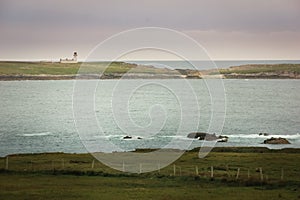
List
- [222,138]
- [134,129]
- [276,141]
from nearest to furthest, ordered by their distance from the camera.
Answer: [276,141] → [222,138] → [134,129]

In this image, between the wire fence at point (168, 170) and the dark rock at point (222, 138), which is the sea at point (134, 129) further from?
the wire fence at point (168, 170)

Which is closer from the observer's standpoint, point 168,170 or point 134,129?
point 168,170

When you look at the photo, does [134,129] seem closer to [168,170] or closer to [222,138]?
[222,138]

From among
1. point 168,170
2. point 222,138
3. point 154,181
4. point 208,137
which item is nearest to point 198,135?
point 208,137

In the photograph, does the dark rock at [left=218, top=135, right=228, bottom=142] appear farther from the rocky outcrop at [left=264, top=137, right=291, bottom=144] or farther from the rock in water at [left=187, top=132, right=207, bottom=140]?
the rocky outcrop at [left=264, top=137, right=291, bottom=144]

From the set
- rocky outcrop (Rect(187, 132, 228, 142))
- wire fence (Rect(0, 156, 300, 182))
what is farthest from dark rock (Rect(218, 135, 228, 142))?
wire fence (Rect(0, 156, 300, 182))

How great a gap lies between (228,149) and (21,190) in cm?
5171

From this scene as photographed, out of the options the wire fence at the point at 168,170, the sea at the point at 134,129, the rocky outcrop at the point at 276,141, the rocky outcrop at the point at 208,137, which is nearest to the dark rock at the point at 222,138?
the rocky outcrop at the point at 208,137

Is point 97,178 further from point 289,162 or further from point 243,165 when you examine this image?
point 289,162

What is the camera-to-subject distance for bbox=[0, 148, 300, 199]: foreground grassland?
47281mm

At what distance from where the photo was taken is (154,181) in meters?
55.5

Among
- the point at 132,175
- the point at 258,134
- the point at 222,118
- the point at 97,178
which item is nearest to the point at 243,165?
the point at 132,175

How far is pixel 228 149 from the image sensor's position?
307ft

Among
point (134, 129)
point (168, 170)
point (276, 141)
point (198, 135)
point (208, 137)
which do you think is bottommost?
point (134, 129)
